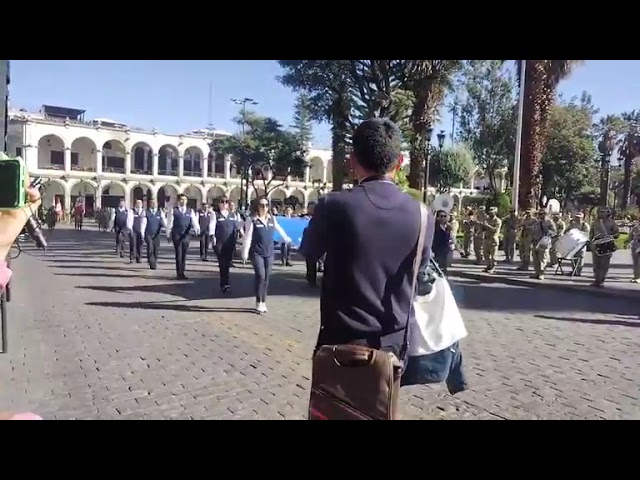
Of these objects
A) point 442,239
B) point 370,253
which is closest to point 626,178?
point 442,239

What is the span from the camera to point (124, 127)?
A: 3356 centimetres

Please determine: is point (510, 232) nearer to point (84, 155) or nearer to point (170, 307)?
point (170, 307)

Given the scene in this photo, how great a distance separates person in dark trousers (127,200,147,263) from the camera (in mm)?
14820

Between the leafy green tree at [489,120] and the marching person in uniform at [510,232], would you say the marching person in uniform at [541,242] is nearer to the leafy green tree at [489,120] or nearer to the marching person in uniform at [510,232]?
the marching person in uniform at [510,232]

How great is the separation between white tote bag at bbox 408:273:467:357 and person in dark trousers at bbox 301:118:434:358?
0.50 ft

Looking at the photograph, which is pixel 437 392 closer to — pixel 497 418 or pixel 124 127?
pixel 497 418

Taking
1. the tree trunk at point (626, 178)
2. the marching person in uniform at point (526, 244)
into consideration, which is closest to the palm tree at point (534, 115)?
the marching person in uniform at point (526, 244)

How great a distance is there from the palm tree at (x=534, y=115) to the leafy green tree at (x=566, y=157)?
495 inches

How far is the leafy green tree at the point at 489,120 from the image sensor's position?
103 feet

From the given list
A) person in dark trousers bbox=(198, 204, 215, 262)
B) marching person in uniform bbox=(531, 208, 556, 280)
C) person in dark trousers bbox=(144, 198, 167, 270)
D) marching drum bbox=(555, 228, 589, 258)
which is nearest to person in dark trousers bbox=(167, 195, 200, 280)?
person in dark trousers bbox=(144, 198, 167, 270)

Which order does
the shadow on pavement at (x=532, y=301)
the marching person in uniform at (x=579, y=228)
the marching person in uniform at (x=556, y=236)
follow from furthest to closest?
the marching person in uniform at (x=556, y=236) → the marching person in uniform at (x=579, y=228) → the shadow on pavement at (x=532, y=301)

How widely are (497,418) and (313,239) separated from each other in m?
2.62

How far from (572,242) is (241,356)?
10.9 metres
